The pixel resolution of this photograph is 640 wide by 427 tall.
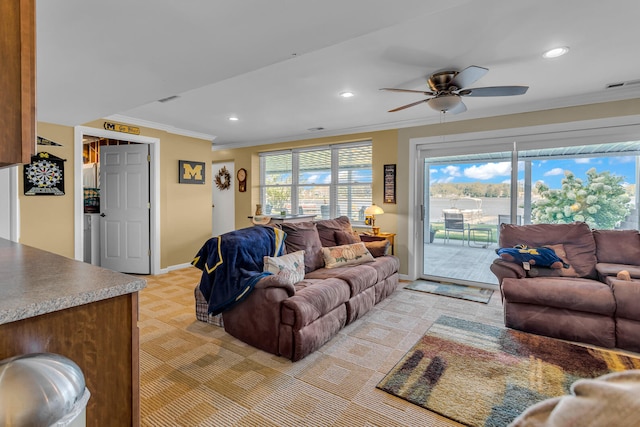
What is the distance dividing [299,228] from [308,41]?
2.10m

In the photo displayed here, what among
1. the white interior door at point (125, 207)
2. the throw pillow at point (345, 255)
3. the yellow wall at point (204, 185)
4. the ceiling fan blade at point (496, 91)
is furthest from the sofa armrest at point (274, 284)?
the white interior door at point (125, 207)

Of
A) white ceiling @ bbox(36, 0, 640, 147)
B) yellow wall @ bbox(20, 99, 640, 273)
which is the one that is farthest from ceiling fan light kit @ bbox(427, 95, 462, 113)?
yellow wall @ bbox(20, 99, 640, 273)

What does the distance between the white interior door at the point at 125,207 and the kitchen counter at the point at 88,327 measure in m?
4.01

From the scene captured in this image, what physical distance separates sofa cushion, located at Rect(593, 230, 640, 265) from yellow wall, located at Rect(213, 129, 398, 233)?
2416mm

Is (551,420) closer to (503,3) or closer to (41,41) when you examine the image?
(503,3)

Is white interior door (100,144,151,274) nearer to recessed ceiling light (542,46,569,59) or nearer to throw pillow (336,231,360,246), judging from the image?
throw pillow (336,231,360,246)

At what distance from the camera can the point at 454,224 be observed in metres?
4.77

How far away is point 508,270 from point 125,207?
5.35 metres

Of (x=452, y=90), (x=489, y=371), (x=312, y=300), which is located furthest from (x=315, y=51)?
(x=489, y=371)

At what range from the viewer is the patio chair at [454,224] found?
471 cm

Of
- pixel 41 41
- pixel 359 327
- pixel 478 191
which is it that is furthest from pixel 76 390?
pixel 478 191

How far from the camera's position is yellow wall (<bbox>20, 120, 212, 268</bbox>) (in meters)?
3.78

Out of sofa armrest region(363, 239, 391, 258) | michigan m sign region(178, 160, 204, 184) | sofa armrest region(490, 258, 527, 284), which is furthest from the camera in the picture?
michigan m sign region(178, 160, 204, 184)

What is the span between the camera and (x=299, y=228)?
11.8ft
